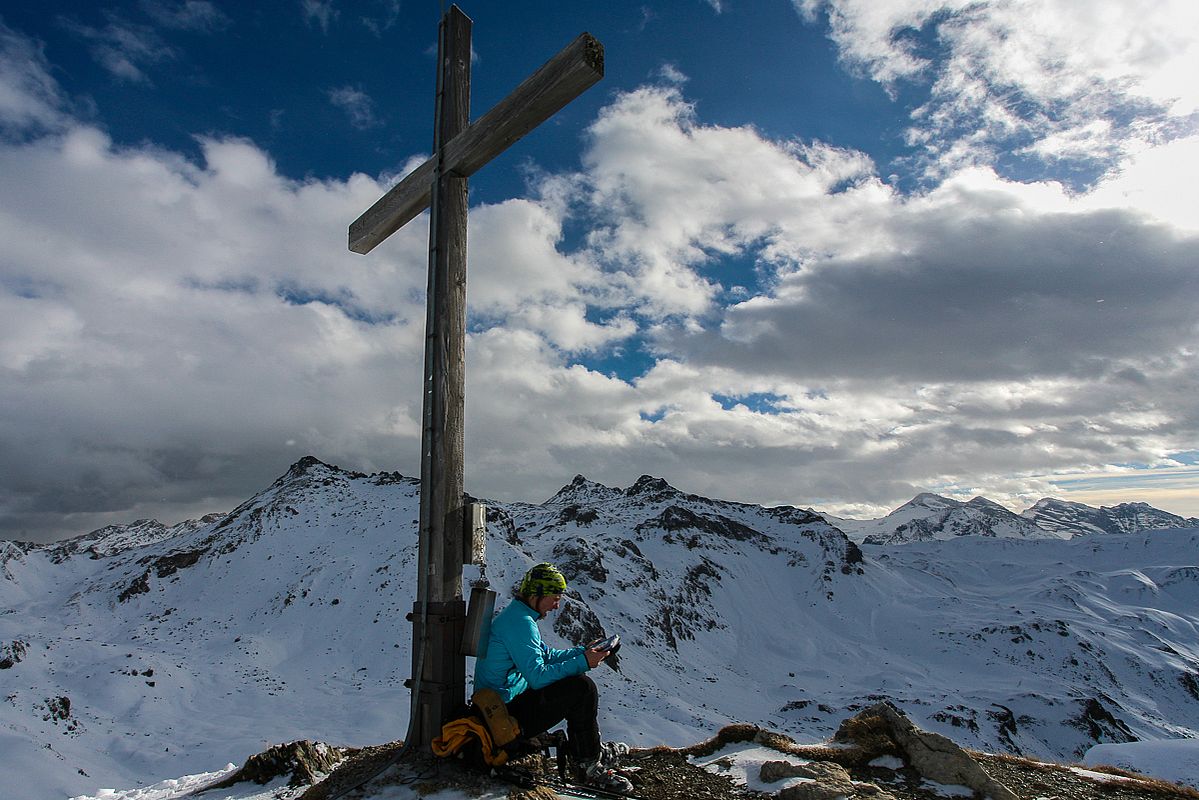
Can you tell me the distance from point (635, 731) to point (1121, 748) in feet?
169

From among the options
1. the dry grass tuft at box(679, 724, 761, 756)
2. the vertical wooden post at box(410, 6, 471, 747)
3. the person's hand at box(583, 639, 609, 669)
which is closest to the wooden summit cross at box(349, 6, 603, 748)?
the vertical wooden post at box(410, 6, 471, 747)

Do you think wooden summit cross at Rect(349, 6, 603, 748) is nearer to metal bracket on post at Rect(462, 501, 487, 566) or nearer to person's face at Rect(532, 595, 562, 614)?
metal bracket on post at Rect(462, 501, 487, 566)

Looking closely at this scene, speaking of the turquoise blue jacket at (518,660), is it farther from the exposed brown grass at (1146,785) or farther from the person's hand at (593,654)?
the exposed brown grass at (1146,785)

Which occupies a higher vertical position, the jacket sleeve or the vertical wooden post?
the vertical wooden post

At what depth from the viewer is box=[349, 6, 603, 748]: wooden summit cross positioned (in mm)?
6793

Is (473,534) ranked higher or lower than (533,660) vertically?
higher

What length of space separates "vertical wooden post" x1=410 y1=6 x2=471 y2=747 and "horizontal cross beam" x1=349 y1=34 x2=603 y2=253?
29cm

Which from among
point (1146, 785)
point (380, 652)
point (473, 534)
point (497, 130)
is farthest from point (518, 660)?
point (380, 652)

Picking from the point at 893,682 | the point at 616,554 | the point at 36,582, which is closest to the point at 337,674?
the point at 36,582

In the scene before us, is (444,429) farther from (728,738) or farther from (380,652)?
(380,652)

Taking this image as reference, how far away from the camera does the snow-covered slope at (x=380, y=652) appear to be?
4500 centimetres

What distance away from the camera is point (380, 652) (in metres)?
66.0

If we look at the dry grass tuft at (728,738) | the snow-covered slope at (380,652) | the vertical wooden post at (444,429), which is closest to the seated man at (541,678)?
the vertical wooden post at (444,429)

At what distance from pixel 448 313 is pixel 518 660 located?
3881mm
